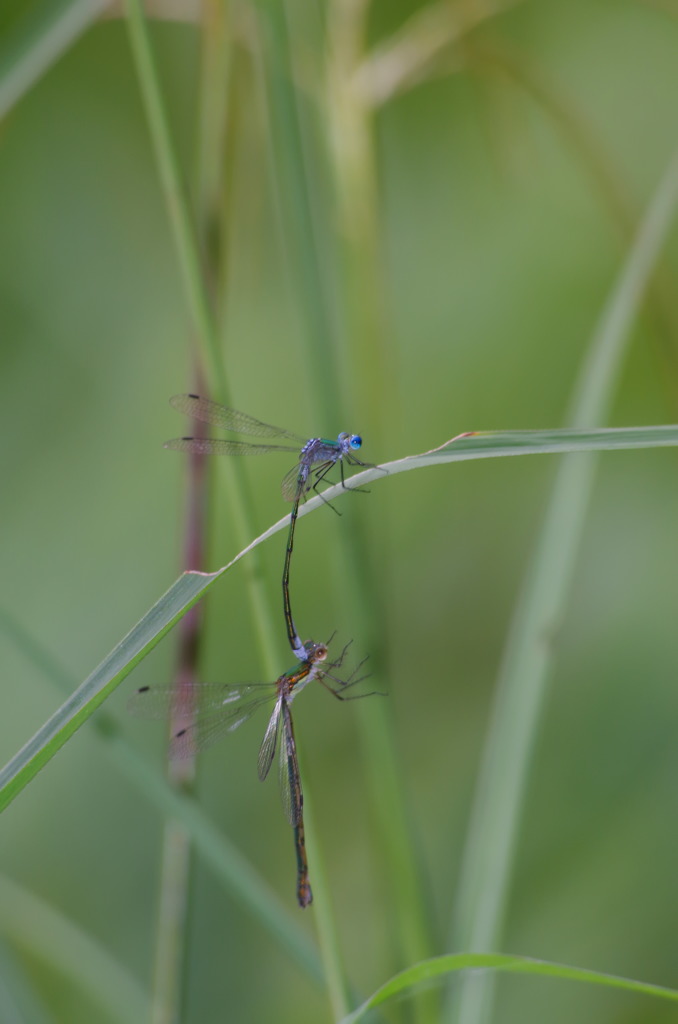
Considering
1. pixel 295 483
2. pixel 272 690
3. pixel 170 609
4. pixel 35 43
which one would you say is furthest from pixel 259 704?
pixel 35 43

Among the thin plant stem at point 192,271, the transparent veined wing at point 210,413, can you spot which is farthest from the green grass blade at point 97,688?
the transparent veined wing at point 210,413

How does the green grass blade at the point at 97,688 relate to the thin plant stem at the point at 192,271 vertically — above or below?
below

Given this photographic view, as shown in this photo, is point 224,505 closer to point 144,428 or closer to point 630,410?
point 144,428

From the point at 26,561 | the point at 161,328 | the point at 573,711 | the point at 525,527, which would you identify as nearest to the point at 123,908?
the point at 26,561

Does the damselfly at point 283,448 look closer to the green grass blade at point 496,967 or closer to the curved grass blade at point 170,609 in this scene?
A: the curved grass blade at point 170,609

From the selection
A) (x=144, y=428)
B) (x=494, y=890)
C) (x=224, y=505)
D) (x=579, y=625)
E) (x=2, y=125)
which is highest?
(x=2, y=125)
